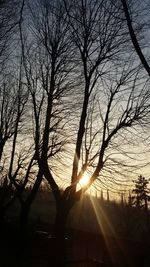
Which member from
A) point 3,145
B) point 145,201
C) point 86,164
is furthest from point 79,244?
point 145,201

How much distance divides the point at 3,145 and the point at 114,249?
9.52 m

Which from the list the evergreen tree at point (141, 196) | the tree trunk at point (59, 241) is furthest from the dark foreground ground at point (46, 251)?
the evergreen tree at point (141, 196)

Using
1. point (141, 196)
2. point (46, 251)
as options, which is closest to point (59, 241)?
point (46, 251)

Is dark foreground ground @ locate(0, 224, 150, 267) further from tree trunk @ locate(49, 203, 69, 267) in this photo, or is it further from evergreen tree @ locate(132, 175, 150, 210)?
evergreen tree @ locate(132, 175, 150, 210)

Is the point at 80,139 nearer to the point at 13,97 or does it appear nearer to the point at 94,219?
the point at 13,97

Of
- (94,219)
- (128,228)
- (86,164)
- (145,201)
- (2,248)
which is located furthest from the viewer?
(94,219)

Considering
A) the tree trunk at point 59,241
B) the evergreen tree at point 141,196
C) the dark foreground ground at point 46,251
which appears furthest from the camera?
the evergreen tree at point 141,196

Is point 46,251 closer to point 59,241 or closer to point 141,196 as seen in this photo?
point 59,241

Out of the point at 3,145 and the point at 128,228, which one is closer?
the point at 3,145

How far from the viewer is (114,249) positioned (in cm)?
2106

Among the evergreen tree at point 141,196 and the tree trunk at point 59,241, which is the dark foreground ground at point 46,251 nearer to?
the tree trunk at point 59,241

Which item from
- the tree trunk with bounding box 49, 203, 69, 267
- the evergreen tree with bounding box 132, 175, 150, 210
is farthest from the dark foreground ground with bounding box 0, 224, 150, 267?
the evergreen tree with bounding box 132, 175, 150, 210

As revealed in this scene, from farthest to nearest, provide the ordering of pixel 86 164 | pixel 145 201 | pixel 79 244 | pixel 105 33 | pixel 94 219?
1. pixel 94 219
2. pixel 145 201
3. pixel 79 244
4. pixel 86 164
5. pixel 105 33

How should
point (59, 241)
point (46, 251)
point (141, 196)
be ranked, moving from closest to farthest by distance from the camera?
1. point (59, 241)
2. point (46, 251)
3. point (141, 196)
